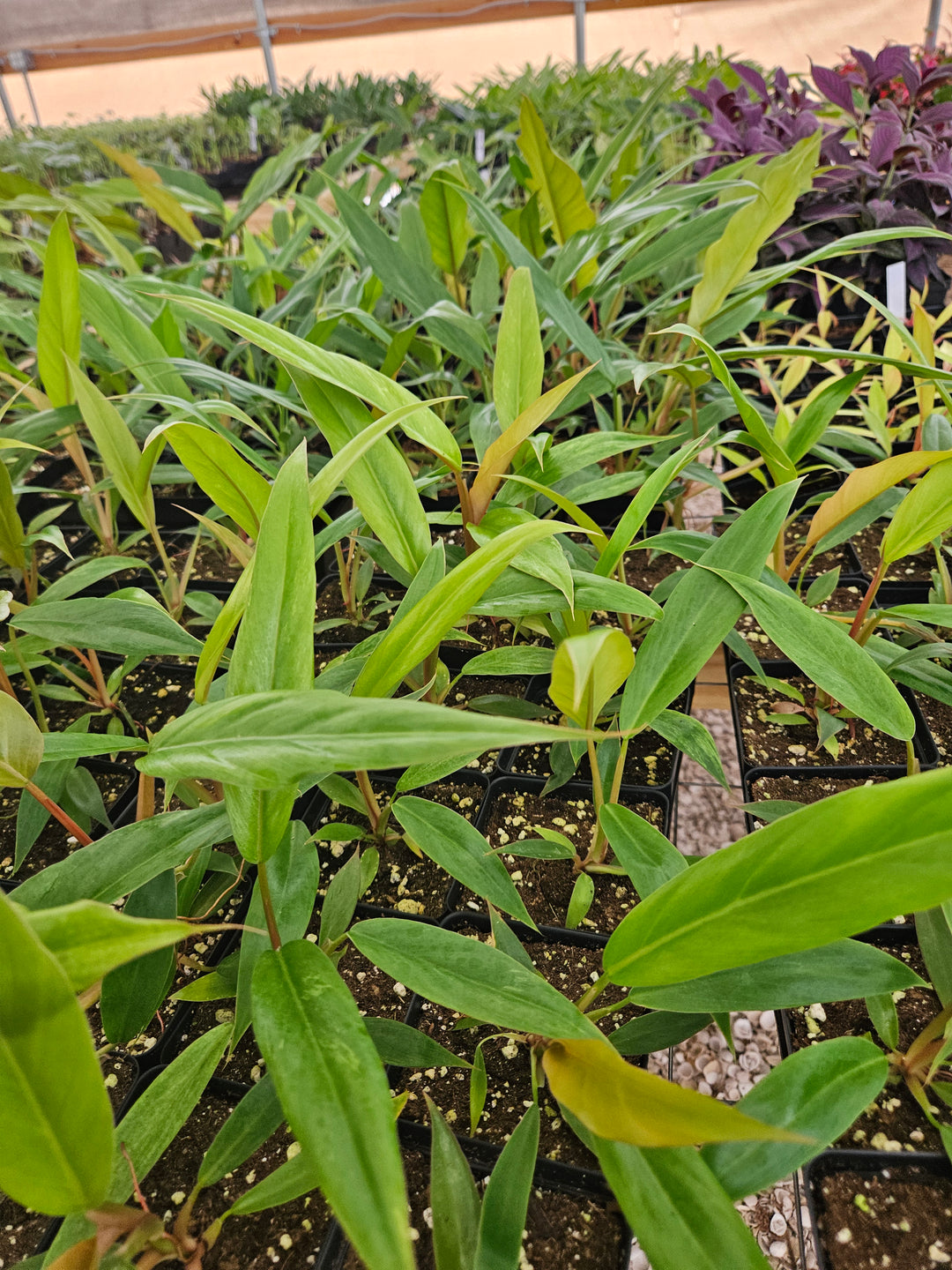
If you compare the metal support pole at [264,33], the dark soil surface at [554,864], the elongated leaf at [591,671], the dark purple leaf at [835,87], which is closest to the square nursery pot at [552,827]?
the dark soil surface at [554,864]

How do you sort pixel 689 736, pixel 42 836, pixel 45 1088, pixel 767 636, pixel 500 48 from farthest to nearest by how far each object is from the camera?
pixel 500 48, pixel 767 636, pixel 42 836, pixel 689 736, pixel 45 1088

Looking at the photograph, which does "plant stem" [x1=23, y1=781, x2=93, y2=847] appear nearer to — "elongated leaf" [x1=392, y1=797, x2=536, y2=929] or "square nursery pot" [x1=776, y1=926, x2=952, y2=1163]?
"elongated leaf" [x1=392, y1=797, x2=536, y2=929]

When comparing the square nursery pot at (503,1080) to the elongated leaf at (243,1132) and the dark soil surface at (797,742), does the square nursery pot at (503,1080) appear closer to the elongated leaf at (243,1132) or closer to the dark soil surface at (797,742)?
the elongated leaf at (243,1132)

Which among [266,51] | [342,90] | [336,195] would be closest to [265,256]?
[336,195]

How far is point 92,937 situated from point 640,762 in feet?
1.63

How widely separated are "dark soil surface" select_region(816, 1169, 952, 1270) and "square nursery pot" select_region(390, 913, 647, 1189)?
114 millimetres

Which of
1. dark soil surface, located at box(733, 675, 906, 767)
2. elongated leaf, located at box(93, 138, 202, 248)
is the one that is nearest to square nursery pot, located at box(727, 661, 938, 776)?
dark soil surface, located at box(733, 675, 906, 767)

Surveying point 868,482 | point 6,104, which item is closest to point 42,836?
point 868,482

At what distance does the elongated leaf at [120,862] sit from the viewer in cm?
41

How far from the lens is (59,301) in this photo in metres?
0.73

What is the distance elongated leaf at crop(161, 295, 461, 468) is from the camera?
1.63ft

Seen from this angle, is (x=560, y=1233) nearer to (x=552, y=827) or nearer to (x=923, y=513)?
(x=552, y=827)

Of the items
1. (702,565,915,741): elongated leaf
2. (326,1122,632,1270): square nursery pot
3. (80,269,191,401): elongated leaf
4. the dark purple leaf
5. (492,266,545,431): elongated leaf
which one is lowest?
(326,1122,632,1270): square nursery pot

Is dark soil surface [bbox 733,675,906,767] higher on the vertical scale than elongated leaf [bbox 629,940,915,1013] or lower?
lower
